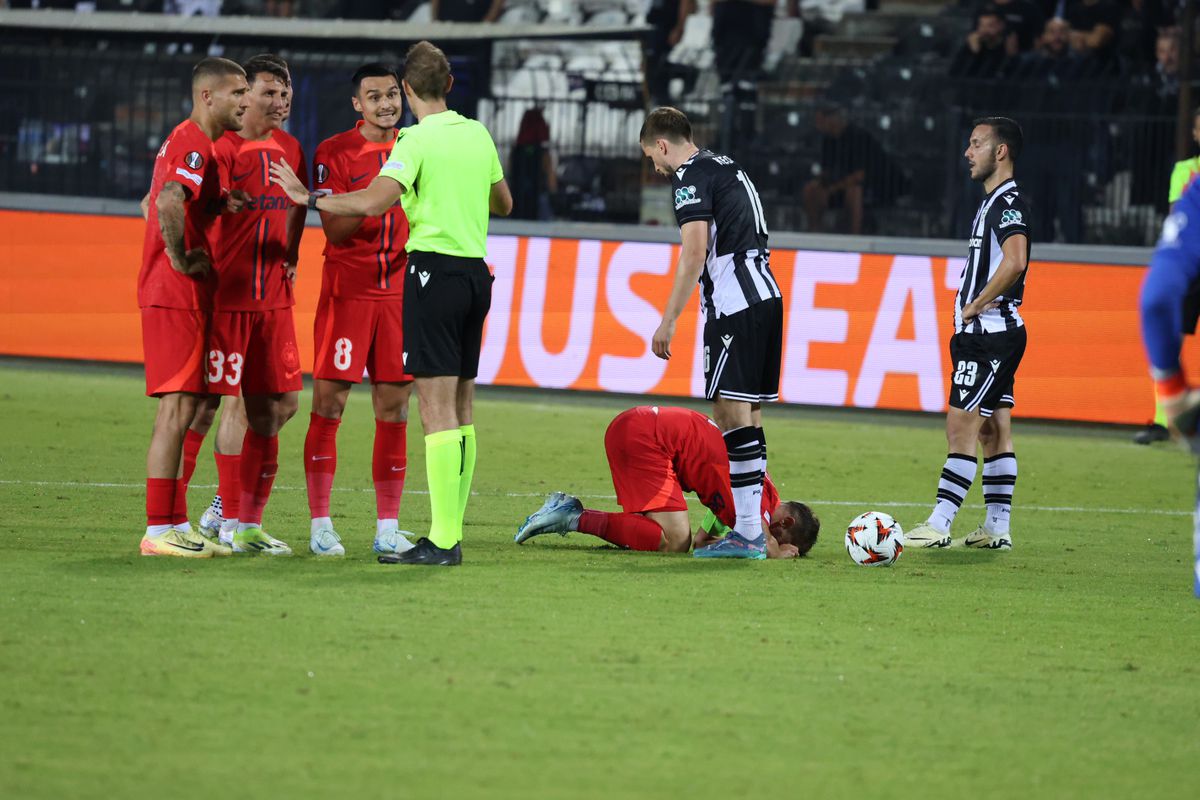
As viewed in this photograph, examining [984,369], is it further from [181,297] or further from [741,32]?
[741,32]

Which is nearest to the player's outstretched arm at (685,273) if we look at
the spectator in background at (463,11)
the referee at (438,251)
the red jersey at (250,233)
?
the referee at (438,251)

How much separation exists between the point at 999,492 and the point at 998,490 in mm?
13

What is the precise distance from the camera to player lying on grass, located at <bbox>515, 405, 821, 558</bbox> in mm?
8148

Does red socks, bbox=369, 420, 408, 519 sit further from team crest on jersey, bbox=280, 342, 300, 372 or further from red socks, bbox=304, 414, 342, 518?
team crest on jersey, bbox=280, 342, 300, 372

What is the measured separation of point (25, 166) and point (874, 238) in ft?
29.8

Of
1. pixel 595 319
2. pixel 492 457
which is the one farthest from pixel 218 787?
pixel 595 319

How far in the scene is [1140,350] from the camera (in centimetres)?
1418

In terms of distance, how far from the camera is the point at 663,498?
8148mm

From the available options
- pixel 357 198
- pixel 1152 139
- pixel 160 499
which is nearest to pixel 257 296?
pixel 357 198

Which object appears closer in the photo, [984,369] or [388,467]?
[388,467]

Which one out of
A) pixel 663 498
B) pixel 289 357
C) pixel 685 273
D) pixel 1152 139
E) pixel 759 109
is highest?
pixel 759 109

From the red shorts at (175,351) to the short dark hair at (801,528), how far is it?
9.49 ft

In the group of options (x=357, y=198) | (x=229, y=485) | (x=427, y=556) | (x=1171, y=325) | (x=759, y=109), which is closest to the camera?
(x=1171, y=325)

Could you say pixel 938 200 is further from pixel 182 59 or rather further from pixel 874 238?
pixel 182 59
